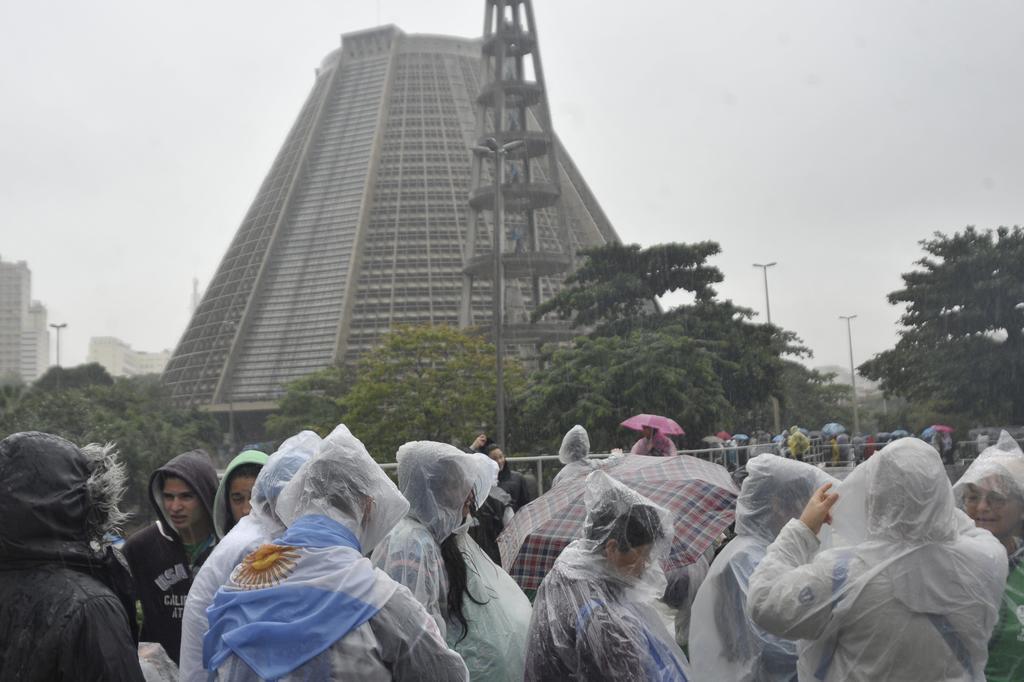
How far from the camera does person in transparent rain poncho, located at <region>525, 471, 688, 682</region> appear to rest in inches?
112

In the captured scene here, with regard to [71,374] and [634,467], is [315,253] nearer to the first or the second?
[71,374]

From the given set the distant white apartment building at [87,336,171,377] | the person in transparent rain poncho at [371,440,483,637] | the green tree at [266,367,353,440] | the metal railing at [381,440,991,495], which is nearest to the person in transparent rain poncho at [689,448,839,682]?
the person in transparent rain poncho at [371,440,483,637]

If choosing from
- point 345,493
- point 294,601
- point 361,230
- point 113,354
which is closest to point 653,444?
point 345,493

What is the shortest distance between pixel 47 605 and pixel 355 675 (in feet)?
2.24

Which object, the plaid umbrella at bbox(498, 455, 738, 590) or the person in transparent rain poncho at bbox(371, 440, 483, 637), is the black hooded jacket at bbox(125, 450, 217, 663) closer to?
the person in transparent rain poncho at bbox(371, 440, 483, 637)

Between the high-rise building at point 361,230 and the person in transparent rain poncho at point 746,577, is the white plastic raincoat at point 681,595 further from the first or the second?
the high-rise building at point 361,230

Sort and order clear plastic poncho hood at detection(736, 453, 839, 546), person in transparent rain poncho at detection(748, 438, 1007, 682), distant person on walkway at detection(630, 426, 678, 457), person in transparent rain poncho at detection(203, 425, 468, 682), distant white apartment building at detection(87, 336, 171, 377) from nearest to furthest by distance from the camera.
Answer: person in transparent rain poncho at detection(203, 425, 468, 682) < person in transparent rain poncho at detection(748, 438, 1007, 682) < clear plastic poncho hood at detection(736, 453, 839, 546) < distant person on walkway at detection(630, 426, 678, 457) < distant white apartment building at detection(87, 336, 171, 377)

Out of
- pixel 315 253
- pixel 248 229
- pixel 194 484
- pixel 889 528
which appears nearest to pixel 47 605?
pixel 194 484

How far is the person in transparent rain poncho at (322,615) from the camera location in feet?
7.84

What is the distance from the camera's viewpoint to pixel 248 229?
2539 inches

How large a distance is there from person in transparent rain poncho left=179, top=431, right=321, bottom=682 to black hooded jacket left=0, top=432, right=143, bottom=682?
326mm

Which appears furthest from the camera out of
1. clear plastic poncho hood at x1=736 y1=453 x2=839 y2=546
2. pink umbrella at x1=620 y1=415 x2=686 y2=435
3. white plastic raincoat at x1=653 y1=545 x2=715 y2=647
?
pink umbrella at x1=620 y1=415 x2=686 y2=435

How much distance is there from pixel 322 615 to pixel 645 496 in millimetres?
2018

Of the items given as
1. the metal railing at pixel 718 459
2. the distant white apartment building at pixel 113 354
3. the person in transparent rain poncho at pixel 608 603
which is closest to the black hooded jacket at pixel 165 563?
the person in transparent rain poncho at pixel 608 603
